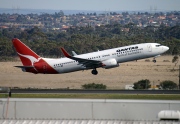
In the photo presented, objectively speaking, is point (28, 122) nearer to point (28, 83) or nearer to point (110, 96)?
point (110, 96)

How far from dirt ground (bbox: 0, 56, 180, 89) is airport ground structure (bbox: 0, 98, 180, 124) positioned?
31.3 m

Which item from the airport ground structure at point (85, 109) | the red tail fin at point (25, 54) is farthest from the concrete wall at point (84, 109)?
the red tail fin at point (25, 54)

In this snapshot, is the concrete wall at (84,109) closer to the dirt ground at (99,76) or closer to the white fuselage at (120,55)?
the dirt ground at (99,76)

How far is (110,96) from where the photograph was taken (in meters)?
41.7

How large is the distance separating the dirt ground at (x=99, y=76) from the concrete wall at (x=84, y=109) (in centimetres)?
3134

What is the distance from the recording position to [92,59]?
6919cm

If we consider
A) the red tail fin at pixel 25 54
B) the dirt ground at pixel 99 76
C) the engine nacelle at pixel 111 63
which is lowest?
the dirt ground at pixel 99 76

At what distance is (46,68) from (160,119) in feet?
156

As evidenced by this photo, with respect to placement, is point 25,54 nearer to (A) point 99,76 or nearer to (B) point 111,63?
(B) point 111,63

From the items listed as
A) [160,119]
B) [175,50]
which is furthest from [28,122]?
[175,50]

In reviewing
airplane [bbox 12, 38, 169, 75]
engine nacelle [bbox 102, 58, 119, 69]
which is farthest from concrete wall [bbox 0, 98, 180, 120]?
engine nacelle [bbox 102, 58, 119, 69]

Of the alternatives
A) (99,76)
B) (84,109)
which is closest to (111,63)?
(99,76)

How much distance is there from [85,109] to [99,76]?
48.3m

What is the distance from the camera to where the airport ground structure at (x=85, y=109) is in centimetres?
3008
